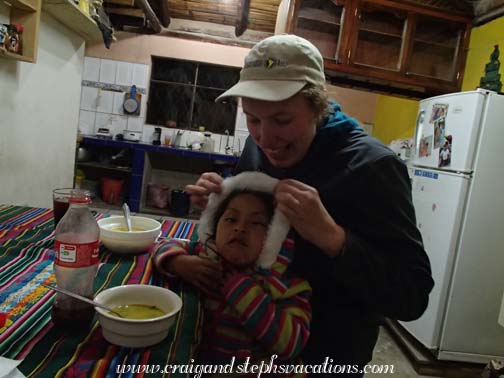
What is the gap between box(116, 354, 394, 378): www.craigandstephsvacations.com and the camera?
652 millimetres

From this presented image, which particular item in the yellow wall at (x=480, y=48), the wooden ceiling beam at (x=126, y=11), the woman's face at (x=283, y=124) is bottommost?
the woman's face at (x=283, y=124)

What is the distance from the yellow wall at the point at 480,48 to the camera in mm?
2994

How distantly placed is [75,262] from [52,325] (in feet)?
0.44

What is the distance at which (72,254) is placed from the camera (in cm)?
76

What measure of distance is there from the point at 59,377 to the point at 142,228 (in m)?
0.78

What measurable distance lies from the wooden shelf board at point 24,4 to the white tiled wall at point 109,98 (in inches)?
102

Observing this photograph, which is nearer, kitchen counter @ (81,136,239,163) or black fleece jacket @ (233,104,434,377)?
black fleece jacket @ (233,104,434,377)

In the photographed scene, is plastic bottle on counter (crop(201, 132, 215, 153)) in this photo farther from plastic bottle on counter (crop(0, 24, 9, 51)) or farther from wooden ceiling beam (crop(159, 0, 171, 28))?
plastic bottle on counter (crop(0, 24, 9, 51))

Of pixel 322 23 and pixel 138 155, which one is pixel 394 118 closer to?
pixel 322 23

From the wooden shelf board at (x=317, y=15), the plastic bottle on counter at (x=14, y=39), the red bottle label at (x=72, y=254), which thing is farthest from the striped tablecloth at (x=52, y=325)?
the wooden shelf board at (x=317, y=15)

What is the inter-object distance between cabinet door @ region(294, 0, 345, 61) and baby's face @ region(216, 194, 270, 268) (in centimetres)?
274

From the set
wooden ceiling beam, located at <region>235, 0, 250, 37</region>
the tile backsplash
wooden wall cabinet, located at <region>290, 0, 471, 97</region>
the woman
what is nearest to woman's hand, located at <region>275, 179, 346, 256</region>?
the woman

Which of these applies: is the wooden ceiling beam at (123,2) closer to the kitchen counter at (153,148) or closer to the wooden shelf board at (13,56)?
the kitchen counter at (153,148)

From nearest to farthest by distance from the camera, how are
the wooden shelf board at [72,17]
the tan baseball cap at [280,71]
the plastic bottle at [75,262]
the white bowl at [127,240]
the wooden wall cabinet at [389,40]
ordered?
the plastic bottle at [75,262] < the tan baseball cap at [280,71] < the white bowl at [127,240] < the wooden shelf board at [72,17] < the wooden wall cabinet at [389,40]
